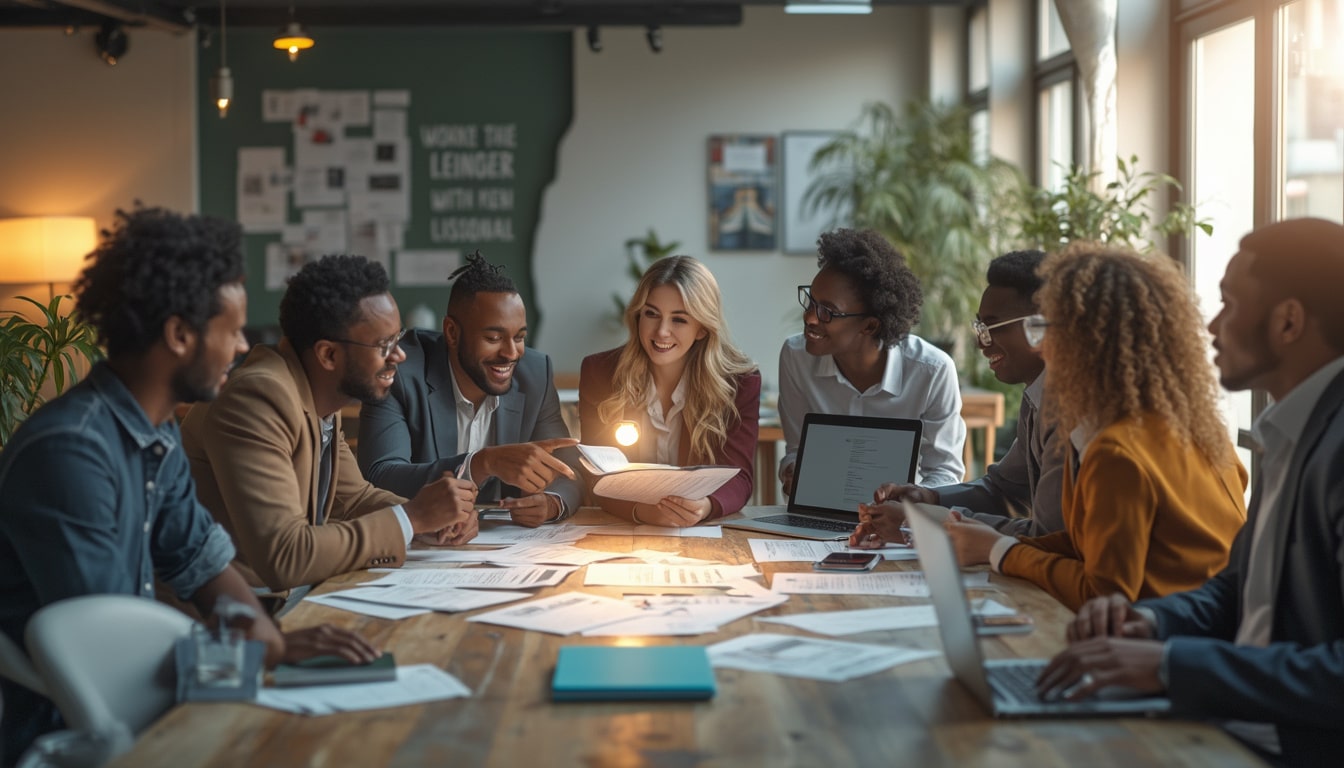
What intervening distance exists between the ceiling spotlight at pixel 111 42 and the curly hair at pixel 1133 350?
6.95m

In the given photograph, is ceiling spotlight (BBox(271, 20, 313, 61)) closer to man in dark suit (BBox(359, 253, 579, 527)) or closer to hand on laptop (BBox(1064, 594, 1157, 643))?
man in dark suit (BBox(359, 253, 579, 527))

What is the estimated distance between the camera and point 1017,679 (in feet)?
5.72

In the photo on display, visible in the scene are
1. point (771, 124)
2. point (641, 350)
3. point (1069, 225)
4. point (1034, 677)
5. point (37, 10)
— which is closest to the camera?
point (1034, 677)

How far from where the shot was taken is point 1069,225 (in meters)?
4.86

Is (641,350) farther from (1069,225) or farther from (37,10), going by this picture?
(37,10)

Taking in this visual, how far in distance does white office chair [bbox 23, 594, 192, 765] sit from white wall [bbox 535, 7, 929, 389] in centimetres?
636

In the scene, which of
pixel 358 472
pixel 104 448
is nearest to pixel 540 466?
pixel 358 472

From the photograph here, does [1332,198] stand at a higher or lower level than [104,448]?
higher

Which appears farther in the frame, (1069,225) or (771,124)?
(771,124)

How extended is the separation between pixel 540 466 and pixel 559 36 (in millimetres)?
5598

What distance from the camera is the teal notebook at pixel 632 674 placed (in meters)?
1.67

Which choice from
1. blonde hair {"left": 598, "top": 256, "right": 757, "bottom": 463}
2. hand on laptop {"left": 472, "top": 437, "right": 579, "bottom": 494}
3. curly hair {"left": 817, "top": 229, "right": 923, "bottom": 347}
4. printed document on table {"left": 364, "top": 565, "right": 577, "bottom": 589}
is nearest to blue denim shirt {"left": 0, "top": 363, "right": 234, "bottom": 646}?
printed document on table {"left": 364, "top": 565, "right": 577, "bottom": 589}

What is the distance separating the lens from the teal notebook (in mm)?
1669

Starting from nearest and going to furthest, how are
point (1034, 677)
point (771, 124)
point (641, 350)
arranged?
1. point (1034, 677)
2. point (641, 350)
3. point (771, 124)
